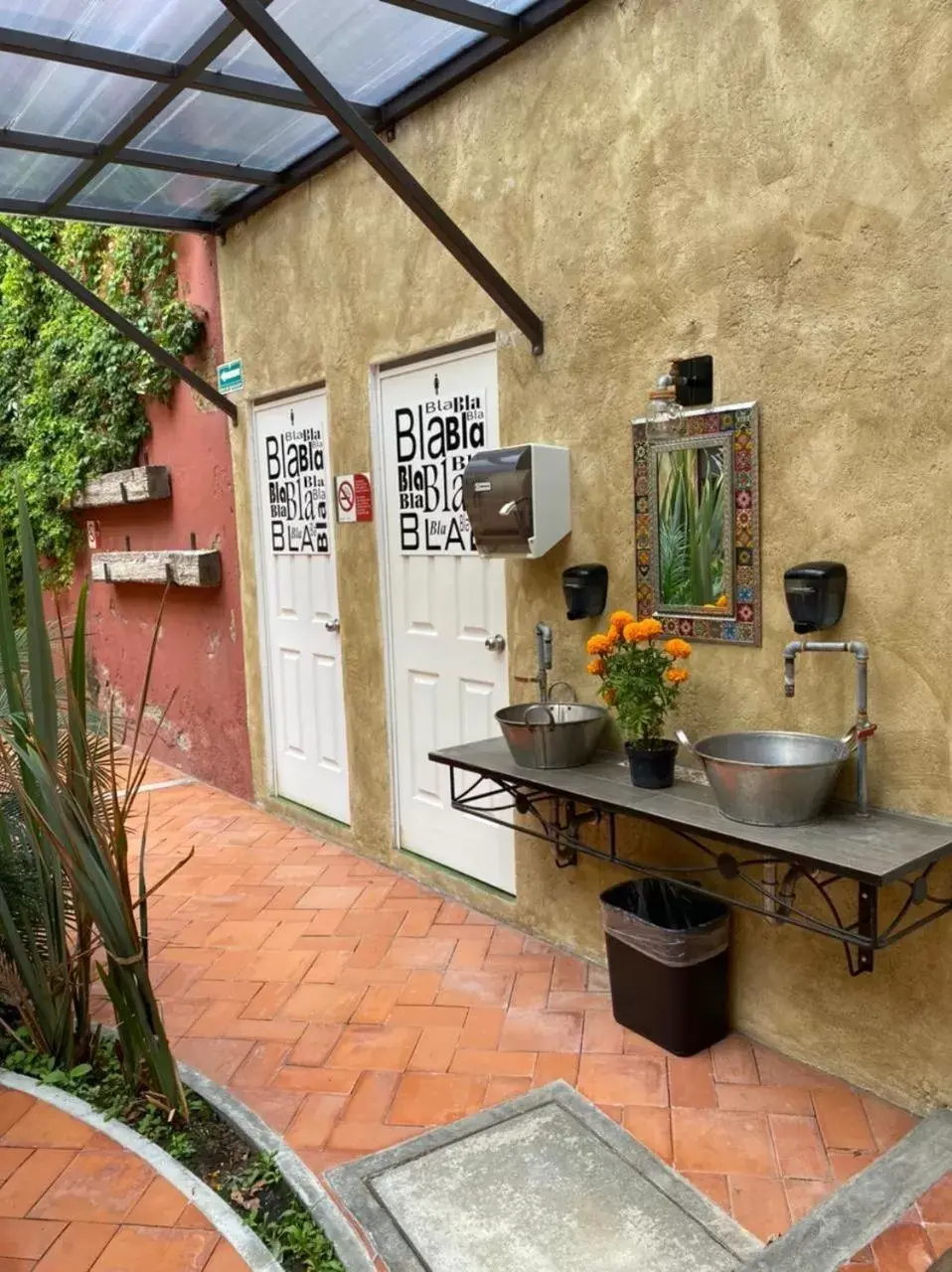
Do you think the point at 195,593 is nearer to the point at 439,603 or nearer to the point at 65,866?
the point at 439,603

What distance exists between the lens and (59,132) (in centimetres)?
370

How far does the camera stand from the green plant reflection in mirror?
8.82 feet

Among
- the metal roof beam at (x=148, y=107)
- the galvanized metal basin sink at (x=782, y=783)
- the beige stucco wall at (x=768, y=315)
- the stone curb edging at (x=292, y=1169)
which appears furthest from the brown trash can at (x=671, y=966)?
the metal roof beam at (x=148, y=107)

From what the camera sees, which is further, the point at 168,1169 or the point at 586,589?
the point at 586,589

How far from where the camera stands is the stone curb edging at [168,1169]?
1982 millimetres

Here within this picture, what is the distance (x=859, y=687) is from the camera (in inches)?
91.2

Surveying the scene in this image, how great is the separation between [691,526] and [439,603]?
52.4 inches

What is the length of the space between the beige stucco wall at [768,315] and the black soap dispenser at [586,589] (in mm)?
53

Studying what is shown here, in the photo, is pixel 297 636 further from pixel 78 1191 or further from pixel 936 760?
pixel 936 760

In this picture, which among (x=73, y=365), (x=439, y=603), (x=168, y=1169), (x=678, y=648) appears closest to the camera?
(x=168, y=1169)

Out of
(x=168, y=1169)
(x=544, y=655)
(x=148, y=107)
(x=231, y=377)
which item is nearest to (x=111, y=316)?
(x=231, y=377)

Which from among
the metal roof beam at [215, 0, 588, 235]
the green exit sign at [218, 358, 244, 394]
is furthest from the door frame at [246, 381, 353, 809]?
the metal roof beam at [215, 0, 588, 235]

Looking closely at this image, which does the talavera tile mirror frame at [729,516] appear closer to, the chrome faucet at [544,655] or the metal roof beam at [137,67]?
the chrome faucet at [544,655]

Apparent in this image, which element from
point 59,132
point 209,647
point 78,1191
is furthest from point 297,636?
point 78,1191
